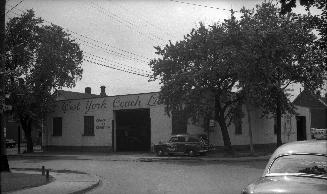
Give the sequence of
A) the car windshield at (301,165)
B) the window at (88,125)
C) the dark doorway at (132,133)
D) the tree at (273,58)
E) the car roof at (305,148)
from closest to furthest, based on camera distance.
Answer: the car windshield at (301,165)
the car roof at (305,148)
the tree at (273,58)
the dark doorway at (132,133)
the window at (88,125)

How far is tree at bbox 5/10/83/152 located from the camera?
36.3 m

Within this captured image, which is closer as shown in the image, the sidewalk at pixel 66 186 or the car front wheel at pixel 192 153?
the sidewalk at pixel 66 186

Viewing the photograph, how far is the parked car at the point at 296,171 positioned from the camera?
554 centimetres

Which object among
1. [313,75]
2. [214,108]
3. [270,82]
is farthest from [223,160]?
[313,75]

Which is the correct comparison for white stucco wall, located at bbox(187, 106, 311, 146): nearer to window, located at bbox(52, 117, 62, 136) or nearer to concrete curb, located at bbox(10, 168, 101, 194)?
window, located at bbox(52, 117, 62, 136)

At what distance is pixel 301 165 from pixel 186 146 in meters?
22.4

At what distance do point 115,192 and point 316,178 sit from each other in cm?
842

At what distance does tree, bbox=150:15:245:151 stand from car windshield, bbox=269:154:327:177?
1897 centimetres

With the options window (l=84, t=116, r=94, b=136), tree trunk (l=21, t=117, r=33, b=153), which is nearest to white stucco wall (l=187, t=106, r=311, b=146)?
window (l=84, t=116, r=94, b=136)

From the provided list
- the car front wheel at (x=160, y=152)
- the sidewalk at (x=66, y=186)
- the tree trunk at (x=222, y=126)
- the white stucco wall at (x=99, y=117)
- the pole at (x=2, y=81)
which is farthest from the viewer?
the white stucco wall at (x=99, y=117)

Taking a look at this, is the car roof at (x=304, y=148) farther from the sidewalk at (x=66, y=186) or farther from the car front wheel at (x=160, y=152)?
the car front wheel at (x=160, y=152)

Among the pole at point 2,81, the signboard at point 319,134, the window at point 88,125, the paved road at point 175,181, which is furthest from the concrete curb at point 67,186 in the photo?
the window at point 88,125

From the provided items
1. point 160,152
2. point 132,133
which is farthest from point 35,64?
point 160,152

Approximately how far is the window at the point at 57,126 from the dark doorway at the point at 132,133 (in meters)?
6.92
